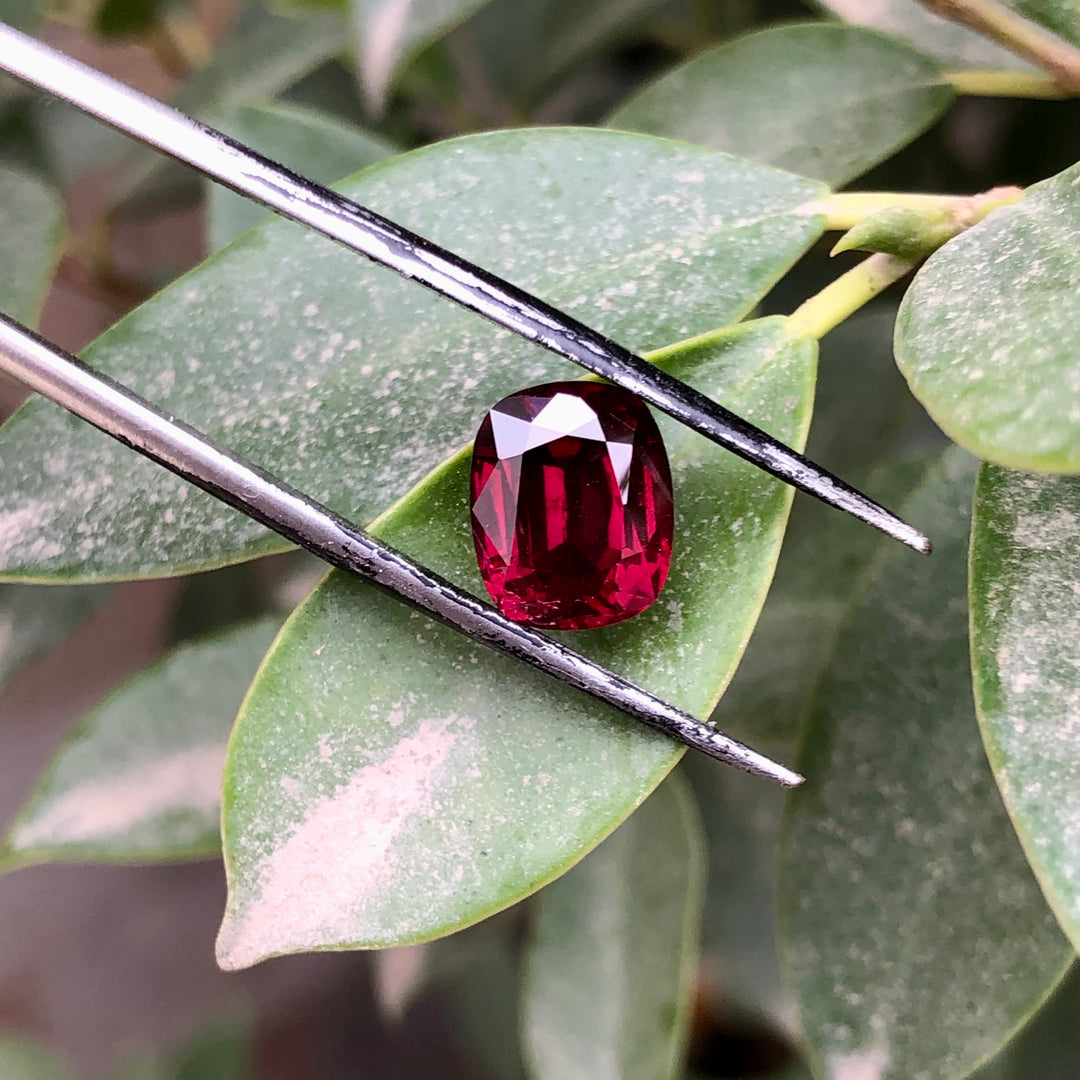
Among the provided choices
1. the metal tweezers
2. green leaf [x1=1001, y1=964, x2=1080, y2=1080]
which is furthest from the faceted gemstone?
green leaf [x1=1001, y1=964, x2=1080, y2=1080]

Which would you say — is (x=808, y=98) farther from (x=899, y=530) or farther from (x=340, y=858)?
(x=340, y=858)

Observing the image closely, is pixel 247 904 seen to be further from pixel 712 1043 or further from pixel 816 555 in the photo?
pixel 712 1043

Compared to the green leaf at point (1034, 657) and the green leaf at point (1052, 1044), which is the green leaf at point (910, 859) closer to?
the green leaf at point (1034, 657)

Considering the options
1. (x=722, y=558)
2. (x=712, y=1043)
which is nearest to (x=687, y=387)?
(x=722, y=558)

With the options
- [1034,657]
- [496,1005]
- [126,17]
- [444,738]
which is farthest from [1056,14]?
[496,1005]

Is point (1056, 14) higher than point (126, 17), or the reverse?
point (1056, 14)

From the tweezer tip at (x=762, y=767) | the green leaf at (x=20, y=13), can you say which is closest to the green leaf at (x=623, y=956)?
the tweezer tip at (x=762, y=767)
